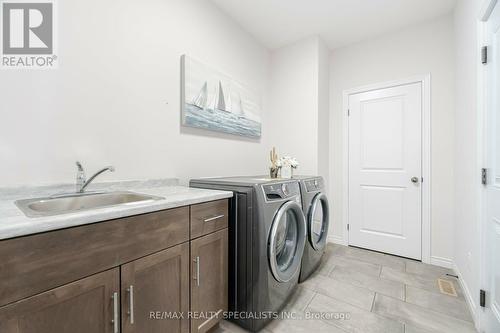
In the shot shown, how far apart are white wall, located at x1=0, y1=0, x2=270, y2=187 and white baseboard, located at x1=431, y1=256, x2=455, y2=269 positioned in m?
2.55

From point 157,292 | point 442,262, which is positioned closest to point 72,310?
point 157,292

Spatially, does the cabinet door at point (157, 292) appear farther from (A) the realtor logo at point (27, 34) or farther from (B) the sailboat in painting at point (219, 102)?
(B) the sailboat in painting at point (219, 102)

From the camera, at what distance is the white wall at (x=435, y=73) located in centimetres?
234

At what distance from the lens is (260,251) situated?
54.1 inches

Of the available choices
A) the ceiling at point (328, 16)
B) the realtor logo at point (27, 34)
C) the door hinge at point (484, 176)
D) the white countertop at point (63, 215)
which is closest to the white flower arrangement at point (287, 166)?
the white countertop at point (63, 215)

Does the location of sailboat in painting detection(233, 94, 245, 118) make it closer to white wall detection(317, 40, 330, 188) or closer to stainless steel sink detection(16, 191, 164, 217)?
white wall detection(317, 40, 330, 188)

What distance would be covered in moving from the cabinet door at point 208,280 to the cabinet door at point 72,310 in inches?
15.7

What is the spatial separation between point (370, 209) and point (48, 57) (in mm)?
3297

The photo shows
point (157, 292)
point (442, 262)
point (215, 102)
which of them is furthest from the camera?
point (442, 262)

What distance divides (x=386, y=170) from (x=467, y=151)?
94 cm

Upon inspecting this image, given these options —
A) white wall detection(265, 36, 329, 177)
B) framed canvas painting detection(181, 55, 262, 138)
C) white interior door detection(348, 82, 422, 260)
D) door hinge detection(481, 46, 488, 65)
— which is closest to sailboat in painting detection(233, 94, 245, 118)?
framed canvas painting detection(181, 55, 262, 138)

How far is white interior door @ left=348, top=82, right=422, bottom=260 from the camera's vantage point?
252 cm

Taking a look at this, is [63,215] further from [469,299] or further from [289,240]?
[469,299]

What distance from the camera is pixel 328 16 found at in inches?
93.2
